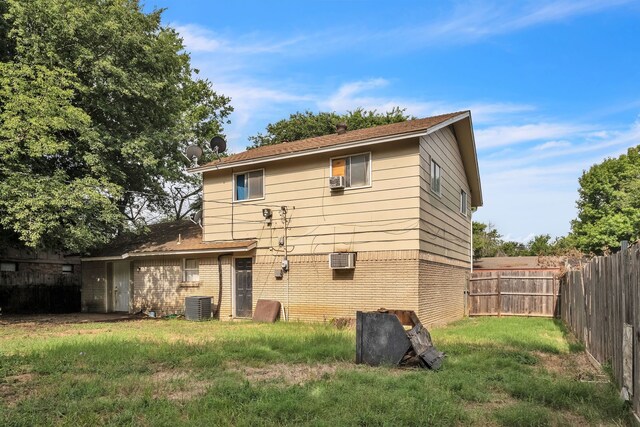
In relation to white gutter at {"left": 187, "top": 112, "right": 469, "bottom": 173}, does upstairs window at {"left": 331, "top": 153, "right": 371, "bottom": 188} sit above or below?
below

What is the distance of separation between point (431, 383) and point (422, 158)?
7972 millimetres

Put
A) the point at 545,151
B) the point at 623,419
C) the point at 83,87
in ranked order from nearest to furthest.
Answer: the point at 623,419, the point at 83,87, the point at 545,151

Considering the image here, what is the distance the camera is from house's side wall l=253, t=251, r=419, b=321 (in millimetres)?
13016

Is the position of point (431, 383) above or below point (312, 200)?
below

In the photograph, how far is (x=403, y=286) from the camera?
13.0 meters

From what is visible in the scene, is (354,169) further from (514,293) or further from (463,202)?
(514,293)

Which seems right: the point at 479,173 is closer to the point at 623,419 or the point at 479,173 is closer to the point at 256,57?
the point at 256,57

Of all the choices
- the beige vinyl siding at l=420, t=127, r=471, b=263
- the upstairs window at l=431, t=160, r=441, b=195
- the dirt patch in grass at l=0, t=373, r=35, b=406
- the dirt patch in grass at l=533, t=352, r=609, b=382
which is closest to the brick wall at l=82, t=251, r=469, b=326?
the beige vinyl siding at l=420, t=127, r=471, b=263

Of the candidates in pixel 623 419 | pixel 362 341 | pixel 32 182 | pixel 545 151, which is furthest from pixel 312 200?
pixel 545 151

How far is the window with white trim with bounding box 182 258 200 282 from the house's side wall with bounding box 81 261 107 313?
469 centimetres

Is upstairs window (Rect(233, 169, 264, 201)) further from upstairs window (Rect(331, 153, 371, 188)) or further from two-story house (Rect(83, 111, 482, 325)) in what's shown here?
upstairs window (Rect(331, 153, 371, 188))

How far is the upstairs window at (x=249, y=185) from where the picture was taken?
16141 millimetres

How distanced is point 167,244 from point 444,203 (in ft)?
34.7

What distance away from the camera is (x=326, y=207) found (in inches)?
571
